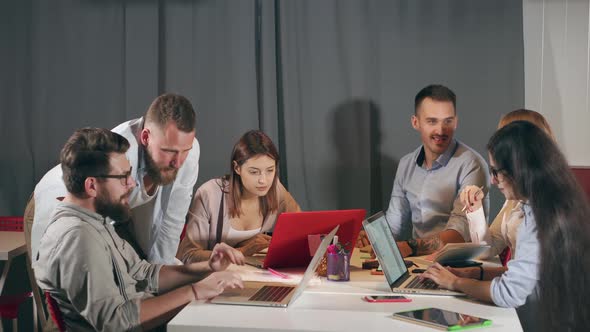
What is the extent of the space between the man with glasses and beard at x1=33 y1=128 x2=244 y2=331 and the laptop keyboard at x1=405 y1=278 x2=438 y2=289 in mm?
645

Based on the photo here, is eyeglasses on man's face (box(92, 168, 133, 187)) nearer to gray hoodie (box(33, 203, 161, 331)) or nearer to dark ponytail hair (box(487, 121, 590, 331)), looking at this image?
gray hoodie (box(33, 203, 161, 331))

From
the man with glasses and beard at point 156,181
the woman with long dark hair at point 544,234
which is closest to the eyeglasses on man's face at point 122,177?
the man with glasses and beard at point 156,181

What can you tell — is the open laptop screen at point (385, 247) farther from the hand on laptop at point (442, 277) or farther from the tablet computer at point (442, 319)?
the tablet computer at point (442, 319)

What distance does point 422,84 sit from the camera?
14.0 ft

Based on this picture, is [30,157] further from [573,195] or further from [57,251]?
[573,195]

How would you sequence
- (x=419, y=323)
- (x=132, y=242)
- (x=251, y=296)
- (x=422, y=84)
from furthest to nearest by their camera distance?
(x=422, y=84)
(x=132, y=242)
(x=251, y=296)
(x=419, y=323)

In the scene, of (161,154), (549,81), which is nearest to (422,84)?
(549,81)

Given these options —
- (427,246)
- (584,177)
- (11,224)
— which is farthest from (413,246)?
(11,224)

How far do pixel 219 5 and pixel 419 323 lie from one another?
274cm

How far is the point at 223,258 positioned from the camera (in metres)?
2.75

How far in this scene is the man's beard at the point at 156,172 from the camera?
3430mm

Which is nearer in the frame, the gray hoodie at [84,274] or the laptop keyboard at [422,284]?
the gray hoodie at [84,274]

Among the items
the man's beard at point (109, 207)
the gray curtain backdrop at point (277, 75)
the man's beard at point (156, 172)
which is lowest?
the man's beard at point (109, 207)

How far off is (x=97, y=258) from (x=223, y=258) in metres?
0.57
